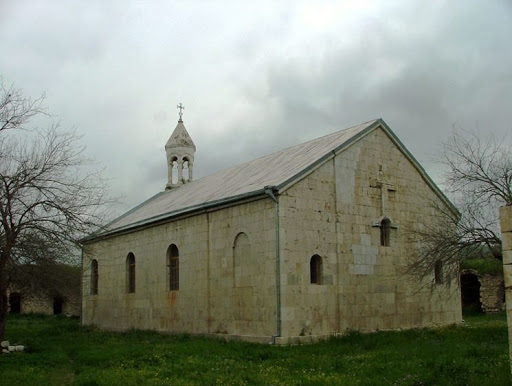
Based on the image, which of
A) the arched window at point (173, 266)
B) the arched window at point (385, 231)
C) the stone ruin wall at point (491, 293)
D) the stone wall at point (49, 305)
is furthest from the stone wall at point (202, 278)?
the stone ruin wall at point (491, 293)

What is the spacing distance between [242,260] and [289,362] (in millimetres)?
5412

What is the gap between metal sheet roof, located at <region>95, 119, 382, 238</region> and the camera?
18.5 metres

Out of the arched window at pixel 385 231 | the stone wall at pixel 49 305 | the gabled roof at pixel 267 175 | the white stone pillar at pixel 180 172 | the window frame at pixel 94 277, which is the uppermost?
the white stone pillar at pixel 180 172

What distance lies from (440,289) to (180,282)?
10.0 metres

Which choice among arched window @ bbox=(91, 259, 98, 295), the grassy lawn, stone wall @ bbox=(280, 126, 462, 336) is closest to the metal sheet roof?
stone wall @ bbox=(280, 126, 462, 336)

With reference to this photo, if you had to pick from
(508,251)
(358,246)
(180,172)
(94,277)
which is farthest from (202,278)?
(180,172)

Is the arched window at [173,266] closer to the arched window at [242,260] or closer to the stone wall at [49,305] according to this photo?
the arched window at [242,260]

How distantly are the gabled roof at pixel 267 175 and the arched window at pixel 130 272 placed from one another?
1.37 meters

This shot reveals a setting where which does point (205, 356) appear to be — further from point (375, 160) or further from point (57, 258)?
point (375, 160)

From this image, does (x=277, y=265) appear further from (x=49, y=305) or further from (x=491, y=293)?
(x=49, y=305)

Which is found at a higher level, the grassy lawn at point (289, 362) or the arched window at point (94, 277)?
the arched window at point (94, 277)

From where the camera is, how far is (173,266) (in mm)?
23000

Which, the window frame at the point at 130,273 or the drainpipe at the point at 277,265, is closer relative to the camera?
the drainpipe at the point at 277,265

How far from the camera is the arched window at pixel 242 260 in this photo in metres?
18.3
